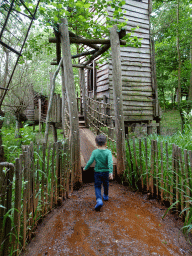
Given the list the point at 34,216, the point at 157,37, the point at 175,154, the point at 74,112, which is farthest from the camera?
the point at 157,37

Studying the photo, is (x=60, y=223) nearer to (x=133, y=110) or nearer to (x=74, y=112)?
(x=74, y=112)

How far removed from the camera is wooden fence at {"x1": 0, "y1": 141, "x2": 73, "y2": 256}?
1478mm

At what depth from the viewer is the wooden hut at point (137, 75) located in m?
8.20

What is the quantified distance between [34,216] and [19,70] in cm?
744

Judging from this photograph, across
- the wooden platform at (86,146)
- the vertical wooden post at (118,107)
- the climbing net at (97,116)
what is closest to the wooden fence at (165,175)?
the vertical wooden post at (118,107)

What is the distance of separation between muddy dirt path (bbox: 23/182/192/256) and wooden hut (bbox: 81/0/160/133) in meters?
5.81

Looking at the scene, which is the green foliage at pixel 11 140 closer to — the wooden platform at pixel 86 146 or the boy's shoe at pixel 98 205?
the wooden platform at pixel 86 146

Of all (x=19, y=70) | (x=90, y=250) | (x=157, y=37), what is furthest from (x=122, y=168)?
(x=157, y=37)

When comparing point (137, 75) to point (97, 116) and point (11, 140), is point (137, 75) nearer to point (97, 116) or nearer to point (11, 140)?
point (97, 116)

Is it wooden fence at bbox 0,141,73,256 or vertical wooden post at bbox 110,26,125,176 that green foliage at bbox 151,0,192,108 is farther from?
wooden fence at bbox 0,141,73,256

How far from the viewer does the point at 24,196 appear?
1799mm

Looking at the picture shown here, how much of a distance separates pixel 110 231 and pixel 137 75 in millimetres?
7594

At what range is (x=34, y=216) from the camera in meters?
2.06

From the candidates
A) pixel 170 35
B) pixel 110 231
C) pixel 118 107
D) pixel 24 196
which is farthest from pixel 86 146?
pixel 170 35
